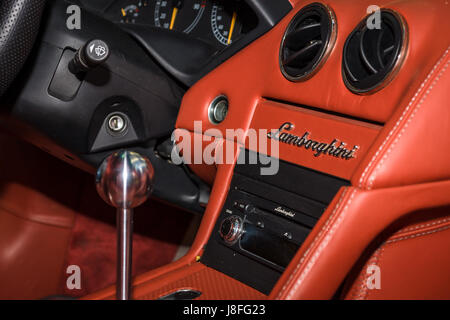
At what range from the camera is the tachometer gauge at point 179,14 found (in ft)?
5.09

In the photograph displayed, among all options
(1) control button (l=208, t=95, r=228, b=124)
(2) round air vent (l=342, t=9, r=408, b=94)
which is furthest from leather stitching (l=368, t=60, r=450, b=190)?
(1) control button (l=208, t=95, r=228, b=124)

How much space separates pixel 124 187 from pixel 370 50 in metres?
0.62

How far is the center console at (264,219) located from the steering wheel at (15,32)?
0.54 metres

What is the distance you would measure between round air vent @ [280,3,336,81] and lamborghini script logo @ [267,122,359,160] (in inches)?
5.1

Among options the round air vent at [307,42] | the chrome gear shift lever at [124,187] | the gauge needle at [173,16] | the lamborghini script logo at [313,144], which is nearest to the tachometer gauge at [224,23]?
the gauge needle at [173,16]

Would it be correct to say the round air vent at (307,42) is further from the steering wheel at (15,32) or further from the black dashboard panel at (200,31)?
the steering wheel at (15,32)

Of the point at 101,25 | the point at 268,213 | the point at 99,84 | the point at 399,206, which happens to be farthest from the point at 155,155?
the point at 399,206

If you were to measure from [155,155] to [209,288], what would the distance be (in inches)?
22.1

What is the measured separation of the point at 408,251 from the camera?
1.02 m

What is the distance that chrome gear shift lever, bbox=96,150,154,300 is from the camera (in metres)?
0.70

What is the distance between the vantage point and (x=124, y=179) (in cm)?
69

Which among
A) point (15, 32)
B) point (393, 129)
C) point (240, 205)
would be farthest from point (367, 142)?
point (15, 32)
